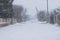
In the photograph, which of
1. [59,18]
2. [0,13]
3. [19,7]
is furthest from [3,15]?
[19,7]

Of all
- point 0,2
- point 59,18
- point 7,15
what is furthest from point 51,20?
point 0,2

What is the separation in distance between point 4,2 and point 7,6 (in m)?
2.14

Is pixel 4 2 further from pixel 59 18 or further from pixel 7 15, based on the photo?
pixel 59 18

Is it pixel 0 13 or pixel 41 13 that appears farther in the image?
pixel 41 13

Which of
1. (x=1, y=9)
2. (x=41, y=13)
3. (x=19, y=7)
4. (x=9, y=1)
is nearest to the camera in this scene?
Result: (x=1, y=9)

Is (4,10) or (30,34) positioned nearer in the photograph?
(30,34)

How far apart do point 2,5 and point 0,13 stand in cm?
232

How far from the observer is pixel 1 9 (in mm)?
42281

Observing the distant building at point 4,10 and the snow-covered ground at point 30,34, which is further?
the distant building at point 4,10

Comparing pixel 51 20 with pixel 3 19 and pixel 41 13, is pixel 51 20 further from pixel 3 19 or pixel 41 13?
pixel 41 13

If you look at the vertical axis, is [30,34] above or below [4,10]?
below

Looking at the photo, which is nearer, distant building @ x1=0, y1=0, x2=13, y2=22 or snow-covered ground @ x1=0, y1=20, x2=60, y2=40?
snow-covered ground @ x1=0, y1=20, x2=60, y2=40

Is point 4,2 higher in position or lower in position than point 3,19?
higher

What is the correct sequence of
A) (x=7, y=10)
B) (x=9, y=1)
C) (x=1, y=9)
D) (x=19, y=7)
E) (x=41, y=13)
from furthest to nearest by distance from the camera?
(x=41, y=13) < (x=19, y=7) < (x=9, y=1) < (x=7, y=10) < (x=1, y=9)
